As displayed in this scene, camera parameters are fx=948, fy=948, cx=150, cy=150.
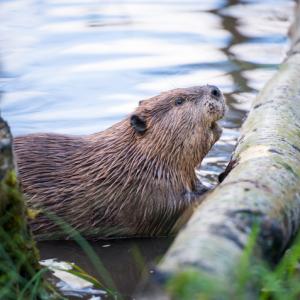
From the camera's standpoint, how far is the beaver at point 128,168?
4.79 metres

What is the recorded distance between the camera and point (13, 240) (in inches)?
128

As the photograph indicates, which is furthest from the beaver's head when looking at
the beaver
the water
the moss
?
the moss

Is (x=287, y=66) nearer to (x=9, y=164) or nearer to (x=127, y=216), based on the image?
(x=127, y=216)

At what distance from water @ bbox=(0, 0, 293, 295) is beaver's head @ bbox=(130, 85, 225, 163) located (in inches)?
20.8

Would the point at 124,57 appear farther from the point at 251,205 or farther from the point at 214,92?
the point at 251,205

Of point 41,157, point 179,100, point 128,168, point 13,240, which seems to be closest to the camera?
point 13,240

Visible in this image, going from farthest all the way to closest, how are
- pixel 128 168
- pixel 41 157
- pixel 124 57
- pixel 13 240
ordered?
1. pixel 124 57
2. pixel 128 168
3. pixel 41 157
4. pixel 13 240

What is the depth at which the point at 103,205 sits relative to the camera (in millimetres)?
4836

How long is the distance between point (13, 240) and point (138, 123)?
1827 millimetres

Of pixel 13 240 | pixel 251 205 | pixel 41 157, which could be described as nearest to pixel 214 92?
pixel 41 157

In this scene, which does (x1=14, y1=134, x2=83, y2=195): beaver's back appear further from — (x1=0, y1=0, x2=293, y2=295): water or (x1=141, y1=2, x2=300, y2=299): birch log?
(x1=141, y1=2, x2=300, y2=299): birch log

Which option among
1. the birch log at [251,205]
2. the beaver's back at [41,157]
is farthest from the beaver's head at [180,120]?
the beaver's back at [41,157]

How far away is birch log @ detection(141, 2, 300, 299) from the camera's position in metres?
2.88

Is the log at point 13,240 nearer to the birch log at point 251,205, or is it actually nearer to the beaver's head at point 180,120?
the birch log at point 251,205
